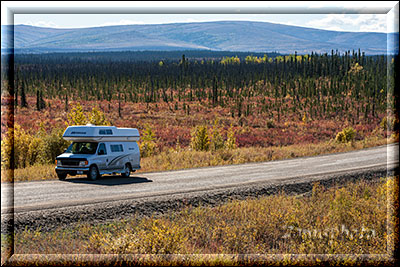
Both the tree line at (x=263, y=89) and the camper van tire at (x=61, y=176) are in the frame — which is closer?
the camper van tire at (x=61, y=176)

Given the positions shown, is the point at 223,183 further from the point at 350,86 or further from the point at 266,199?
the point at 350,86

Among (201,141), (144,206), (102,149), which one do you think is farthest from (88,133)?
(201,141)

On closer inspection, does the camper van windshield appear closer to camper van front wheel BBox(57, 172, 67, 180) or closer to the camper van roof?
the camper van roof

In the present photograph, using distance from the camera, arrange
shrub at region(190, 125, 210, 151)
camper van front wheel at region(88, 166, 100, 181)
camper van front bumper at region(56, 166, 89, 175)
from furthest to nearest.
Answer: shrub at region(190, 125, 210, 151), camper van front wheel at region(88, 166, 100, 181), camper van front bumper at region(56, 166, 89, 175)

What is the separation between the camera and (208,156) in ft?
76.1

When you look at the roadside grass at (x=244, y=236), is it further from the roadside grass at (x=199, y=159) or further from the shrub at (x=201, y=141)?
the shrub at (x=201, y=141)

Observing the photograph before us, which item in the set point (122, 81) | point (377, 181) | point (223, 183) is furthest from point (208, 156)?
point (122, 81)

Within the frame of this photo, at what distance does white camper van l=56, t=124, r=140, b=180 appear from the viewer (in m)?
15.0

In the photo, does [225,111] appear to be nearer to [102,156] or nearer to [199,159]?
[199,159]

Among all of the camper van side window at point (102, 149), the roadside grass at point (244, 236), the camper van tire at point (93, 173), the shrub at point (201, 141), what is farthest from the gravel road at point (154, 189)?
the shrub at point (201, 141)

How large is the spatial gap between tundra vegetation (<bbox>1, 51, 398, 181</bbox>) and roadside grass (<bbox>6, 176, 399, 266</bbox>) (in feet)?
32.0

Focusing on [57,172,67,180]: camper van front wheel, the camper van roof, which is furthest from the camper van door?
[57,172,67,180]: camper van front wheel

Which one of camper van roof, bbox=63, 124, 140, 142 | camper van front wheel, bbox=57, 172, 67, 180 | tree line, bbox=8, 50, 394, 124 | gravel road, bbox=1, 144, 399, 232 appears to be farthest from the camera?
tree line, bbox=8, 50, 394, 124

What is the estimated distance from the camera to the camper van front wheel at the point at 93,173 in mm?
14979
